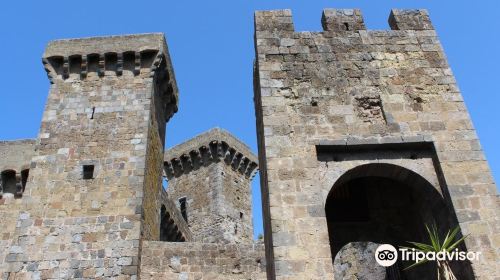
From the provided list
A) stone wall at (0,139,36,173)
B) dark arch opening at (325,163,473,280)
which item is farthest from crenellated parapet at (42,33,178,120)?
dark arch opening at (325,163,473,280)

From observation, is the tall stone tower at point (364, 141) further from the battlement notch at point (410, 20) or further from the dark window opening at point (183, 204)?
the dark window opening at point (183, 204)

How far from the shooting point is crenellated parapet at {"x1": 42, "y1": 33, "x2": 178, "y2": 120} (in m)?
11.3

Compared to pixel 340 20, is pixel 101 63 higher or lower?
higher

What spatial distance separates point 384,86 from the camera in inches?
249

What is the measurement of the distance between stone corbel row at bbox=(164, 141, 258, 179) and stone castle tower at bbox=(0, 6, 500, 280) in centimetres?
634

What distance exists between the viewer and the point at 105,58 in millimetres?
11430

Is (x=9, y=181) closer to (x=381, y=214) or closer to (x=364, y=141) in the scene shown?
(x=381, y=214)

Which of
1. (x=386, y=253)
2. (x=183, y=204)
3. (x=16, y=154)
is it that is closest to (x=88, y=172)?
(x=16, y=154)

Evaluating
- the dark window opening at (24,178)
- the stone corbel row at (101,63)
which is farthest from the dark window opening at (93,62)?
the dark window opening at (24,178)

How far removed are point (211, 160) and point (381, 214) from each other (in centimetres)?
1244

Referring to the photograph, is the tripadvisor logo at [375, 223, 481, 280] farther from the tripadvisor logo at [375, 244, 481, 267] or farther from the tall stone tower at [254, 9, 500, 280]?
the tall stone tower at [254, 9, 500, 280]

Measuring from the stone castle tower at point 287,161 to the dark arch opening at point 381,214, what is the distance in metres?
0.02

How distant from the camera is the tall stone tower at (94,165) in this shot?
28.4 feet

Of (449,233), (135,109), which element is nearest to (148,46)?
(135,109)
